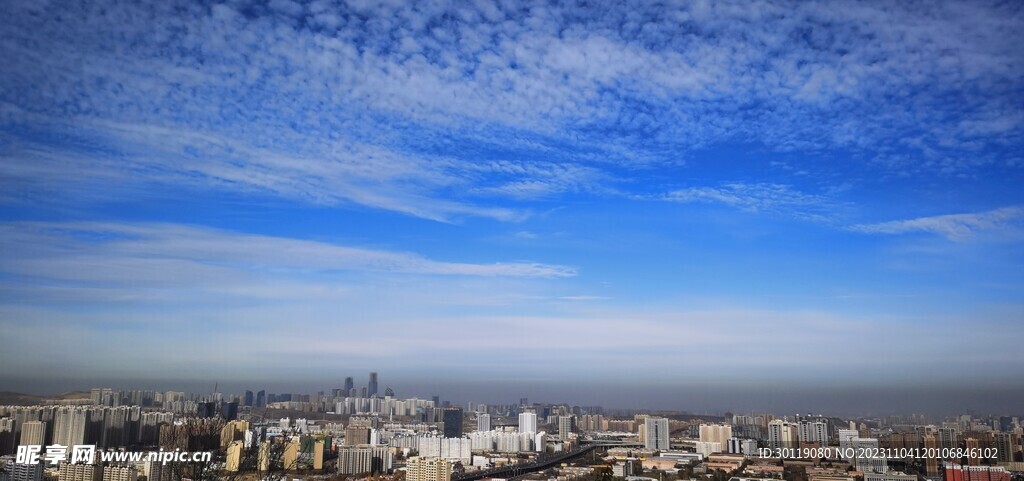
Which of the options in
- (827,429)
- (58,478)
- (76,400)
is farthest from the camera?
(827,429)

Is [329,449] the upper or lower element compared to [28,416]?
lower

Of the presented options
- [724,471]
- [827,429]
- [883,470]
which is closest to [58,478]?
[724,471]

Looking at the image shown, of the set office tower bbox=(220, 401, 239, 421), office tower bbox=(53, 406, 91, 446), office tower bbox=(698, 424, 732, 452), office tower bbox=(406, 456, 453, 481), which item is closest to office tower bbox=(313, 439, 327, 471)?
office tower bbox=(406, 456, 453, 481)

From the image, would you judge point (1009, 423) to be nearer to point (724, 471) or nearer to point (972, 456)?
point (972, 456)

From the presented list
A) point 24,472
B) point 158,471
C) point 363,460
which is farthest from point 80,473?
point 363,460

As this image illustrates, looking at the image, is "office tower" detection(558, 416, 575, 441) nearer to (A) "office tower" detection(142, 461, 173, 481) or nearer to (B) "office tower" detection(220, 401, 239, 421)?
(B) "office tower" detection(220, 401, 239, 421)

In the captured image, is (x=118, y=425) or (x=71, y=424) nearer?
(x=71, y=424)

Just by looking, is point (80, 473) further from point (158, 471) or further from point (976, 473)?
point (976, 473)
